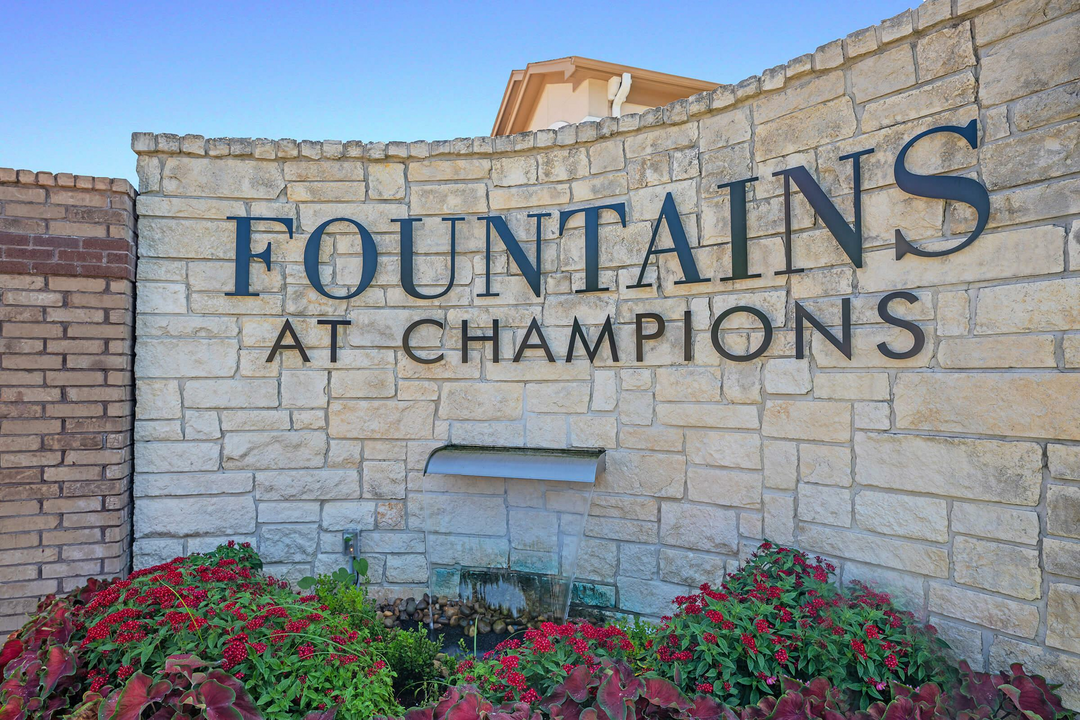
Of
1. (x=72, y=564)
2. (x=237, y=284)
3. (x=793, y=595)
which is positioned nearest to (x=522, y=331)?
(x=237, y=284)

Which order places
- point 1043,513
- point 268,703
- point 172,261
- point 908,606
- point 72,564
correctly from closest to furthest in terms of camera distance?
point 268,703
point 1043,513
point 908,606
point 72,564
point 172,261

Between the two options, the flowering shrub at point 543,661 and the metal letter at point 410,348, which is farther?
the metal letter at point 410,348

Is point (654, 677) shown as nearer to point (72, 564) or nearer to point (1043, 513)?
point (1043, 513)

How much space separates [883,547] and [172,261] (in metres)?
4.37

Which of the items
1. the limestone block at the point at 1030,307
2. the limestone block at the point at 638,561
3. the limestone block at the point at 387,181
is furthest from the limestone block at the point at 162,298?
the limestone block at the point at 1030,307

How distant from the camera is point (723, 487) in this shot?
10.7 ft

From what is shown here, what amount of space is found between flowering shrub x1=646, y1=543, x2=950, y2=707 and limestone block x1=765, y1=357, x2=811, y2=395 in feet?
3.26

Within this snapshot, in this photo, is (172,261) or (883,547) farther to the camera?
(172,261)

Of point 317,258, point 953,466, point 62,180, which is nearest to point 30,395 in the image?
point 62,180

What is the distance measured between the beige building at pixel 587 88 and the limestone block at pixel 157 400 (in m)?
6.08

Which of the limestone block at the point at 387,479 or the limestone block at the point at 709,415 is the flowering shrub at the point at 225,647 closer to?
the limestone block at the point at 387,479

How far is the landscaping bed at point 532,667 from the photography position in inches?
71.4

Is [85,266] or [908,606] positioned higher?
[85,266]

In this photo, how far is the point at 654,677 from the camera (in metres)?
1.96
